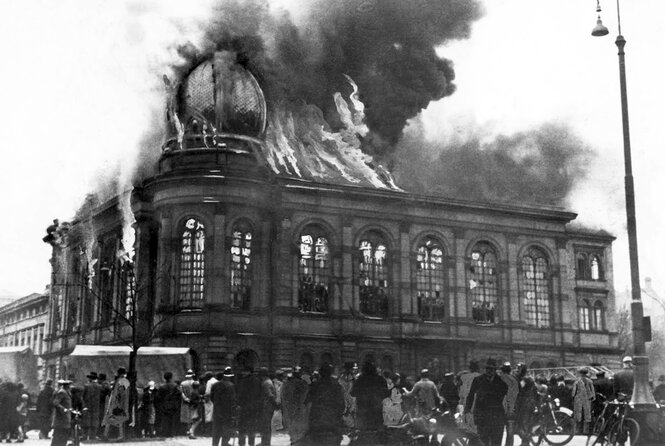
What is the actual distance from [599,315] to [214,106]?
981 inches

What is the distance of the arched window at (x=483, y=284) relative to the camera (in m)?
48.4

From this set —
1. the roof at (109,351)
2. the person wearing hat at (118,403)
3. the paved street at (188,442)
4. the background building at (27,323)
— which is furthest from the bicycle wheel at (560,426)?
the background building at (27,323)

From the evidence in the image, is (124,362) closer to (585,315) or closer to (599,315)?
(585,315)

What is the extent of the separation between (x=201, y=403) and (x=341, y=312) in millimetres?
18547

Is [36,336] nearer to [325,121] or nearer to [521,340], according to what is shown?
[325,121]

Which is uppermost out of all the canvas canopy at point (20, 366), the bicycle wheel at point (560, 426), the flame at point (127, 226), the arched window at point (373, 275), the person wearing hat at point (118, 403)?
the flame at point (127, 226)

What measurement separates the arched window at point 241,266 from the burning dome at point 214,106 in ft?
15.5

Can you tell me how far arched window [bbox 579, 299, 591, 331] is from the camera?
51.8 meters

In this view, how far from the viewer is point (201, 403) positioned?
26297mm

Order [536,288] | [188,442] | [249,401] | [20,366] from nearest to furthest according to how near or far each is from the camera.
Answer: [249,401] → [188,442] → [20,366] → [536,288]

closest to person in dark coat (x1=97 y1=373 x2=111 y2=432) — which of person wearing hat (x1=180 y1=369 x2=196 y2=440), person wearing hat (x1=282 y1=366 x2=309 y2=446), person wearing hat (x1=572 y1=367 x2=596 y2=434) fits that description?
person wearing hat (x1=180 y1=369 x2=196 y2=440)

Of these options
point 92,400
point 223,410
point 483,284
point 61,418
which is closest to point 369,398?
point 223,410

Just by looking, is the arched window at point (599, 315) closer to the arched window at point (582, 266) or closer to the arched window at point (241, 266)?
the arched window at point (582, 266)

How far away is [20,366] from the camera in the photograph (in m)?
42.8
